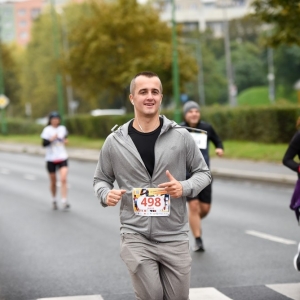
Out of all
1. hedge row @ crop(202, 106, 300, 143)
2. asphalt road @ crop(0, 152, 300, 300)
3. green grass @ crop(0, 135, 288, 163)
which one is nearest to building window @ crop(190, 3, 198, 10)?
hedge row @ crop(202, 106, 300, 143)

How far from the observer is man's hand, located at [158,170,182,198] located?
5426 millimetres

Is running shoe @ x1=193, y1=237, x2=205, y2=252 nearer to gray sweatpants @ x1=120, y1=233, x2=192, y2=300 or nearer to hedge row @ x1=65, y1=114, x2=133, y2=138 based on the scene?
gray sweatpants @ x1=120, y1=233, x2=192, y2=300

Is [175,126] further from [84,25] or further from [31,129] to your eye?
[31,129]

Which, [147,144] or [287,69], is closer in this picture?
[147,144]

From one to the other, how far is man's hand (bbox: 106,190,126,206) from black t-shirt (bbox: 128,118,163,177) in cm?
25

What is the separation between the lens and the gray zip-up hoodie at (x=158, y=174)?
220 inches

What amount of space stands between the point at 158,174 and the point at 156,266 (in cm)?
57

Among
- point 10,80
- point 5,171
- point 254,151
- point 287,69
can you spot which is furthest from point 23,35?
point 254,151

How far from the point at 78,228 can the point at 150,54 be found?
94.4 feet

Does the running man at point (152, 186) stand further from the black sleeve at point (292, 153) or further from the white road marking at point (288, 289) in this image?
the black sleeve at point (292, 153)

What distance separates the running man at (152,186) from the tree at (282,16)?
53.9 feet

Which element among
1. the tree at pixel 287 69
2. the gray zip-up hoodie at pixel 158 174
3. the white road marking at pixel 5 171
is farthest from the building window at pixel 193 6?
the gray zip-up hoodie at pixel 158 174

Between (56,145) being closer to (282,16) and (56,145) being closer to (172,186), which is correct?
(282,16)

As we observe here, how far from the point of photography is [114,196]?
549 cm
